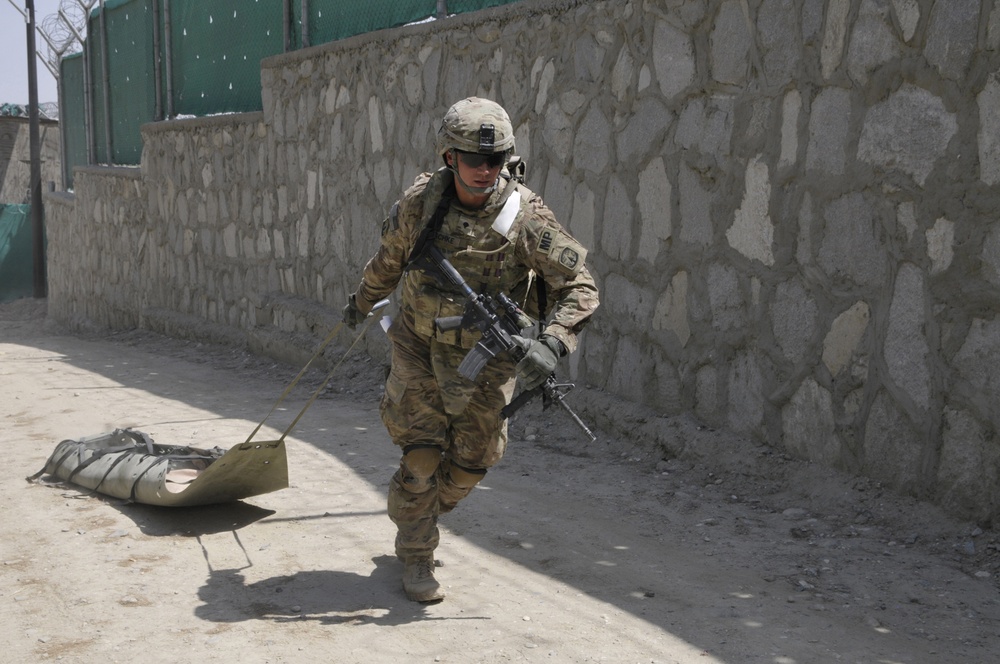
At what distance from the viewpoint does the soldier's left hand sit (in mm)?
3375

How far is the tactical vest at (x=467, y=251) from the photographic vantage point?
3.70 metres

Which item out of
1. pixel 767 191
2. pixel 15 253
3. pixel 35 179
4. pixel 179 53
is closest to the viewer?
pixel 767 191

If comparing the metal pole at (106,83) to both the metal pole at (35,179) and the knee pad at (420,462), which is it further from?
the knee pad at (420,462)

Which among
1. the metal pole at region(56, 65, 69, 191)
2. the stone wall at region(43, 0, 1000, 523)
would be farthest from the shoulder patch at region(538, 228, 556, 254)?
the metal pole at region(56, 65, 69, 191)

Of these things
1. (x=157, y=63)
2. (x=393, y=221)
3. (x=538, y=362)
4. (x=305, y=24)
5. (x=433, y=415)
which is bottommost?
(x=433, y=415)

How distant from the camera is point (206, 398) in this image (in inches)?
302

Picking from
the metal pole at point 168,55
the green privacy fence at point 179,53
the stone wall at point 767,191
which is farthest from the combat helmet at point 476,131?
the metal pole at point 168,55

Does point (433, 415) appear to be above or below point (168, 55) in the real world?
below

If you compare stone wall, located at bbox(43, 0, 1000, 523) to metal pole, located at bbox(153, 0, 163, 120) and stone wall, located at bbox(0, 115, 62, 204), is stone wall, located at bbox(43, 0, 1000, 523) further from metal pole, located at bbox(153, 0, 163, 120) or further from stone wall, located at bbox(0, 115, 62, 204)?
stone wall, located at bbox(0, 115, 62, 204)

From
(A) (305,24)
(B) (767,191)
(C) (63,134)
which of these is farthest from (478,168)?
(C) (63,134)

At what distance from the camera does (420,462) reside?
148 inches

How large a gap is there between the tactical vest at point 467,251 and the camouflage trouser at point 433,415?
11 centimetres

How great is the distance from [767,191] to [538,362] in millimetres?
2086

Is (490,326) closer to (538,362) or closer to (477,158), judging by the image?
(538,362)
